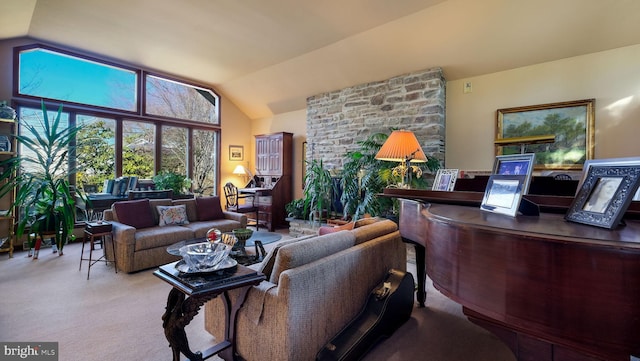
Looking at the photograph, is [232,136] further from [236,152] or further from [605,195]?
[605,195]

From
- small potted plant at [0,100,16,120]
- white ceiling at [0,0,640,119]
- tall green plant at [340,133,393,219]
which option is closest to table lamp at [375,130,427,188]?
tall green plant at [340,133,393,219]

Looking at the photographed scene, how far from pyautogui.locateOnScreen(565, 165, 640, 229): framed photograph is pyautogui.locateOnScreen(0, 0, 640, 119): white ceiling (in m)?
3.14

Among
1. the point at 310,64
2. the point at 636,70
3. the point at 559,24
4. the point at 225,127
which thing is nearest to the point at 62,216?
the point at 225,127

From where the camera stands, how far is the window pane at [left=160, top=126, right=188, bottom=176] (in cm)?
632

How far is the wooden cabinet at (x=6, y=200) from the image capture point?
4098mm

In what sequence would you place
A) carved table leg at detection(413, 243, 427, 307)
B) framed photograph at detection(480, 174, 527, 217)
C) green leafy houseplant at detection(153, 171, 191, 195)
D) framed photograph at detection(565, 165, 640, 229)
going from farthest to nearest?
1. green leafy houseplant at detection(153, 171, 191, 195)
2. carved table leg at detection(413, 243, 427, 307)
3. framed photograph at detection(480, 174, 527, 217)
4. framed photograph at detection(565, 165, 640, 229)

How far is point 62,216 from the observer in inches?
158

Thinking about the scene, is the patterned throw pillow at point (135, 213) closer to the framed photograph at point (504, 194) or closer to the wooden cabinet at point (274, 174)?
the wooden cabinet at point (274, 174)

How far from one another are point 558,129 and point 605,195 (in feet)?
11.3

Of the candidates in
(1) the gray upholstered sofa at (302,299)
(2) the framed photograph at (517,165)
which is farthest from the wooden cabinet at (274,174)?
(2) the framed photograph at (517,165)

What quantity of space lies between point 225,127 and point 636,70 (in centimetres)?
746

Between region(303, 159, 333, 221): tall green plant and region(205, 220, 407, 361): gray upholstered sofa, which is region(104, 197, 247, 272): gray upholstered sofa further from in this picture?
region(205, 220, 407, 361): gray upholstered sofa

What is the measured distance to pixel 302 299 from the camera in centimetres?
166

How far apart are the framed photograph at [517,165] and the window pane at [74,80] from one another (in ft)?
21.8
